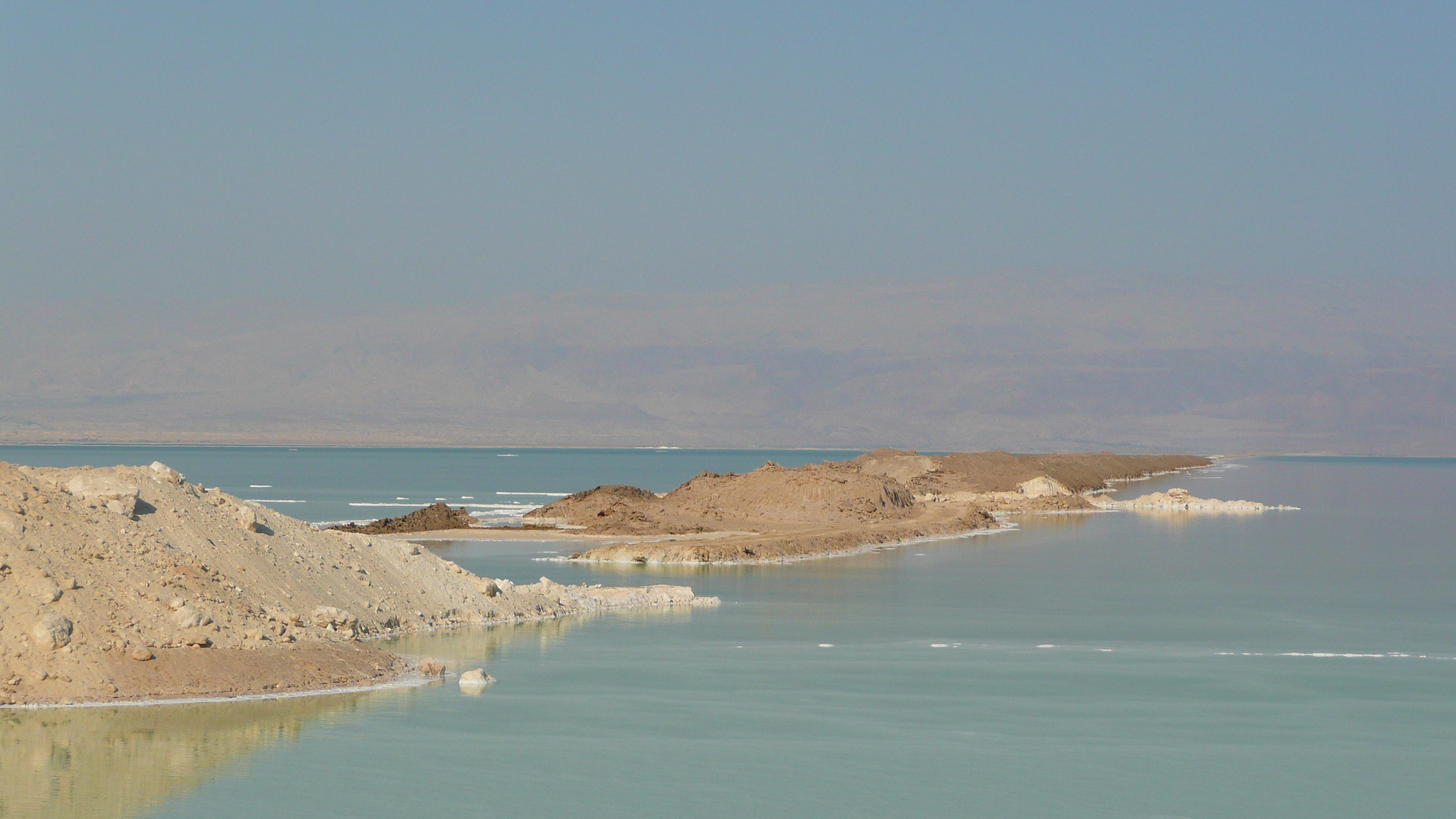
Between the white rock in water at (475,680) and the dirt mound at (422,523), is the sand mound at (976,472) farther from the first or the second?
the white rock in water at (475,680)

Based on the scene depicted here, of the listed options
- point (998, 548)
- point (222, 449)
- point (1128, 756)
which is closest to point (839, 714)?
point (1128, 756)

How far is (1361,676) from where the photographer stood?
1738 centimetres

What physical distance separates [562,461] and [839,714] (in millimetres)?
120014

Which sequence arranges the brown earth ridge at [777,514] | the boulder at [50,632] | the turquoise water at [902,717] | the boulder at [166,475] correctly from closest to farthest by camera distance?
the turquoise water at [902,717], the boulder at [50,632], the boulder at [166,475], the brown earth ridge at [777,514]

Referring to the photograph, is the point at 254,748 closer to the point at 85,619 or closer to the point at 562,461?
the point at 85,619

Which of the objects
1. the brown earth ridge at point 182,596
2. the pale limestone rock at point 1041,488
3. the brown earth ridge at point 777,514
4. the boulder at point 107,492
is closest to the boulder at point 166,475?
the brown earth ridge at point 182,596

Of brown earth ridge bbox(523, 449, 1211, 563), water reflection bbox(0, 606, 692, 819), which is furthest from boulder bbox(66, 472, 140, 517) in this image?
brown earth ridge bbox(523, 449, 1211, 563)

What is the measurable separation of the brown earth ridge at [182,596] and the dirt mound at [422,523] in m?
17.9

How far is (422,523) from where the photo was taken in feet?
131

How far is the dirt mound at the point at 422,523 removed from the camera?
1510 inches

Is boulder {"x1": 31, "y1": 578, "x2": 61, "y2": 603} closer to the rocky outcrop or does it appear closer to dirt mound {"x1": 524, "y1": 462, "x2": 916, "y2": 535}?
dirt mound {"x1": 524, "y1": 462, "x2": 916, "y2": 535}

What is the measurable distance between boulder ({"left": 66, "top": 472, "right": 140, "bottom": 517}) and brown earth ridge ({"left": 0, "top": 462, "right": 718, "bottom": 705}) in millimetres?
19

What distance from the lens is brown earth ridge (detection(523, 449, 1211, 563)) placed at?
33.2 meters

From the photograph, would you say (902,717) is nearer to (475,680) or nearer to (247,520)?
(475,680)
